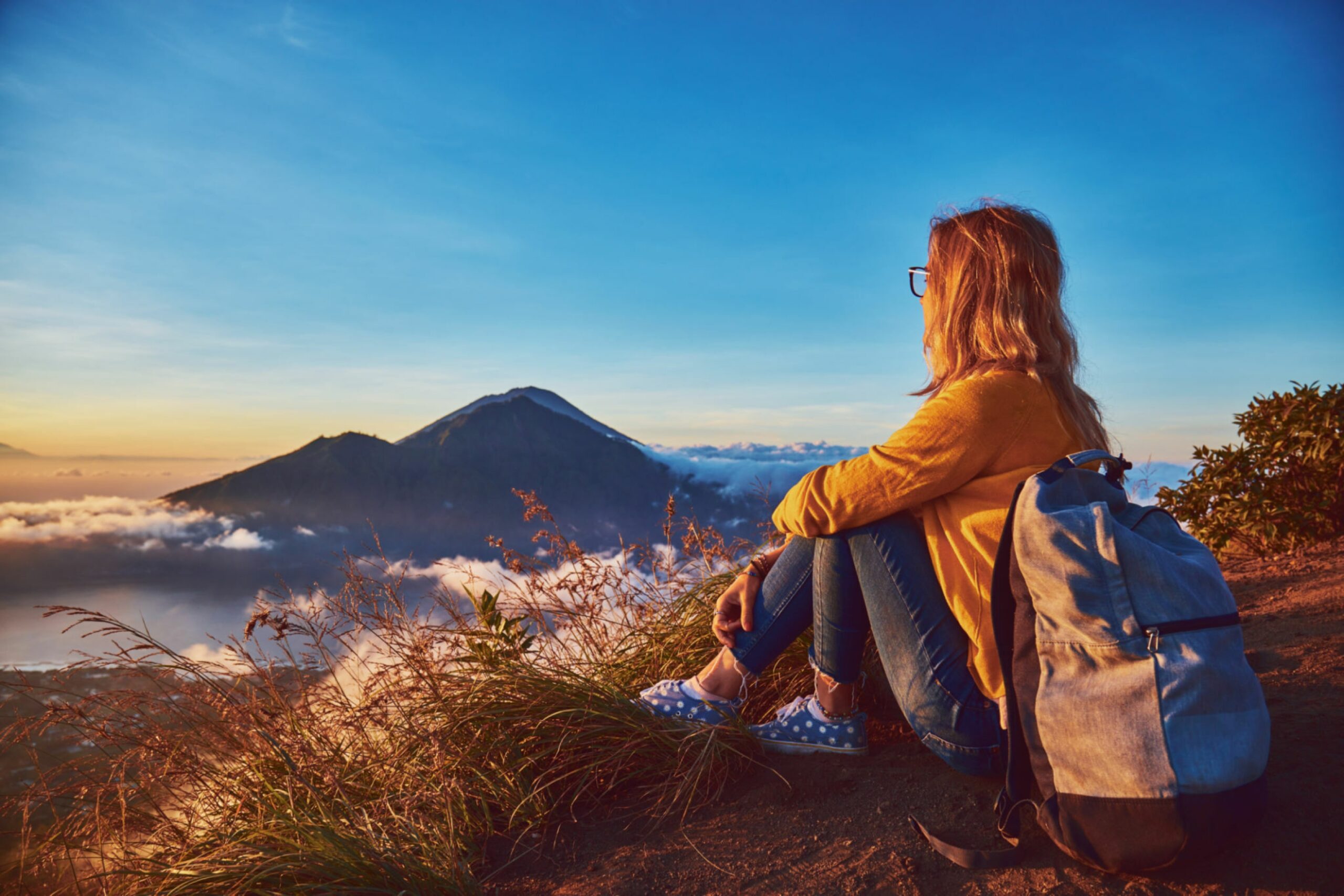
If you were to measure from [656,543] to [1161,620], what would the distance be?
2195 millimetres

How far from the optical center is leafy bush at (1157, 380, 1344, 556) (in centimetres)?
444

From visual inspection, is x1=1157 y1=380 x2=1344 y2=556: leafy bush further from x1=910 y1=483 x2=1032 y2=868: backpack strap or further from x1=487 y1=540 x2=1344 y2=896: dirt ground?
x1=910 y1=483 x2=1032 y2=868: backpack strap

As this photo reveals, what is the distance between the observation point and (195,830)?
2.32 metres

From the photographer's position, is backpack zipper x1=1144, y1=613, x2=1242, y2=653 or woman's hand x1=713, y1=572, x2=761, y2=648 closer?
backpack zipper x1=1144, y1=613, x2=1242, y2=653

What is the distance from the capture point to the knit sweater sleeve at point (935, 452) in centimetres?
191

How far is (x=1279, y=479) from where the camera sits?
459 centimetres

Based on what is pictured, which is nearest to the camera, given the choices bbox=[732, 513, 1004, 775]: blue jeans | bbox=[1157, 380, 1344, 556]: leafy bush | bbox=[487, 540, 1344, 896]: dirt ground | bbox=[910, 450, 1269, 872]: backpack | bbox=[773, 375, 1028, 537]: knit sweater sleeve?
bbox=[910, 450, 1269, 872]: backpack

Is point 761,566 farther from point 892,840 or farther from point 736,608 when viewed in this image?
point 892,840

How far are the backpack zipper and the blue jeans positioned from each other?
0.54m

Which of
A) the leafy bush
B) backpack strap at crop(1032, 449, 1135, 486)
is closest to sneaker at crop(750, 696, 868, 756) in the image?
backpack strap at crop(1032, 449, 1135, 486)

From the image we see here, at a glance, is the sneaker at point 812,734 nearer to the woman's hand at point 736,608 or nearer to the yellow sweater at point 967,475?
the woman's hand at point 736,608

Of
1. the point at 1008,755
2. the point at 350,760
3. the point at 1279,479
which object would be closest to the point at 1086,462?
the point at 1008,755

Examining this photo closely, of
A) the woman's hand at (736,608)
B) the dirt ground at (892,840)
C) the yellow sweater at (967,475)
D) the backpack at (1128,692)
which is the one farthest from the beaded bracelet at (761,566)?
the backpack at (1128,692)

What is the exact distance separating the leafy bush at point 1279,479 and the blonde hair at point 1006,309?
2927mm
